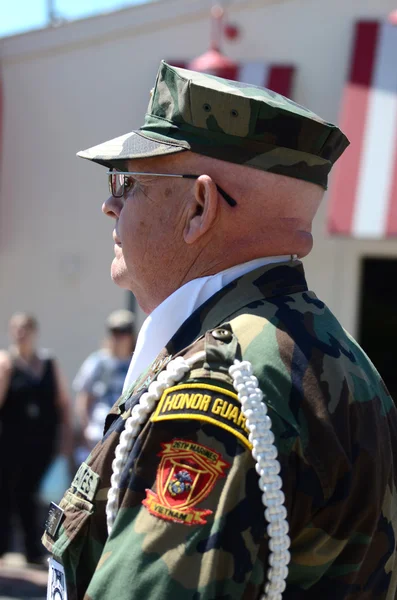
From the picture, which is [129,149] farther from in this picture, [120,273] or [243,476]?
[243,476]

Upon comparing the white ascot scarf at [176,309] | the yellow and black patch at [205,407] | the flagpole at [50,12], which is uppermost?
the flagpole at [50,12]

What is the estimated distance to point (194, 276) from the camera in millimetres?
1579

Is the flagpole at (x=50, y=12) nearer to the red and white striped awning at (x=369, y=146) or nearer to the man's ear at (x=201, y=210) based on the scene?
the red and white striped awning at (x=369, y=146)

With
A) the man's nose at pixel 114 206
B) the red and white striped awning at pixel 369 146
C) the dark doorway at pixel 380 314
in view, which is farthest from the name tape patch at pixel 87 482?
the dark doorway at pixel 380 314

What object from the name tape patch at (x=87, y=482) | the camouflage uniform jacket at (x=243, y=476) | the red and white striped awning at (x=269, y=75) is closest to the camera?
the camouflage uniform jacket at (x=243, y=476)

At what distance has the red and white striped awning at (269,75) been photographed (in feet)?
22.2

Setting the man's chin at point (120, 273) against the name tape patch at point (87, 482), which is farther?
the man's chin at point (120, 273)

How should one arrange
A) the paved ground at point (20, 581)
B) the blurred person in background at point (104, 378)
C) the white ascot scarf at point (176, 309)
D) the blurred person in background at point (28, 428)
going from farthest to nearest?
the blurred person in background at point (104, 378)
the blurred person in background at point (28, 428)
the paved ground at point (20, 581)
the white ascot scarf at point (176, 309)

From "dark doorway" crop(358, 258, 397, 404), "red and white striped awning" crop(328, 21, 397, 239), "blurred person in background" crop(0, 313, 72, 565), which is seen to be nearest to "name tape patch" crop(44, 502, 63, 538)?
"blurred person in background" crop(0, 313, 72, 565)

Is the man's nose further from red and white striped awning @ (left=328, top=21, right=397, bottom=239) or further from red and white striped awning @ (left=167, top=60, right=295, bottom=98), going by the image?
red and white striped awning @ (left=167, top=60, right=295, bottom=98)

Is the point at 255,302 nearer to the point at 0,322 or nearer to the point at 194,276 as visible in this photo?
the point at 194,276

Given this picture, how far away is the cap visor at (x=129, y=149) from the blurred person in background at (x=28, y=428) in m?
4.28

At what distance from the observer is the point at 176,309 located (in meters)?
1.56

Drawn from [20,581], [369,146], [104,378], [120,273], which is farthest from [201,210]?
[369,146]
